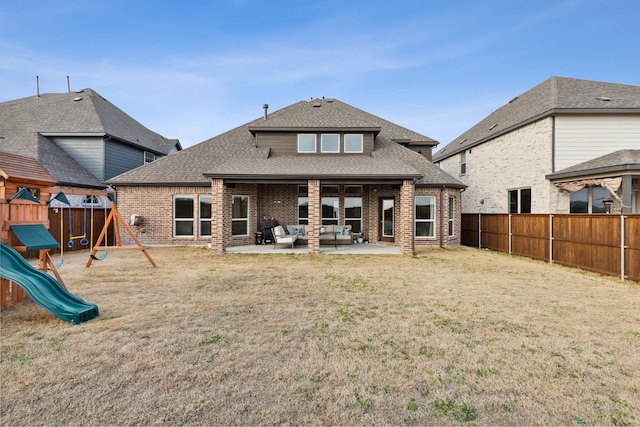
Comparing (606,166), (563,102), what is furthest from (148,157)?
(606,166)

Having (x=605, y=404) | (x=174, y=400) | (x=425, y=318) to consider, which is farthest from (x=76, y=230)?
(x=605, y=404)

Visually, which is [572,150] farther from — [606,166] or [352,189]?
[352,189]

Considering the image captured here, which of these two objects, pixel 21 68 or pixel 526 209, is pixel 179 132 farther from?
pixel 526 209

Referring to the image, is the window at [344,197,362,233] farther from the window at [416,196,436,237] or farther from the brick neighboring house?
the window at [416,196,436,237]

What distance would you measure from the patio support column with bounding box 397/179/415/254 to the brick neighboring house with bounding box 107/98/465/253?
25.5 inches

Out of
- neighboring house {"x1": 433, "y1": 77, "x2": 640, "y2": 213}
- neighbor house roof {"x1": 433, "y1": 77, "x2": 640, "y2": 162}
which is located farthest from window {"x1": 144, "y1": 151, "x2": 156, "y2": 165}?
neighboring house {"x1": 433, "y1": 77, "x2": 640, "y2": 213}

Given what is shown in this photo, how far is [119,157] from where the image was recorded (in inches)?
698

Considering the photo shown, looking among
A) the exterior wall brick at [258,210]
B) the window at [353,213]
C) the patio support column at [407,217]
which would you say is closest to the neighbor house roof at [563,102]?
the exterior wall brick at [258,210]

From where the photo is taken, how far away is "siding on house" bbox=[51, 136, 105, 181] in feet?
54.1

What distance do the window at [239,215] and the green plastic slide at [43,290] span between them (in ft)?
28.8

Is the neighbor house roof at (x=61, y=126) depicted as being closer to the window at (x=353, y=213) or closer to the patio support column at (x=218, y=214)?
the patio support column at (x=218, y=214)

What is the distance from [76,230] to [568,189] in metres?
22.1

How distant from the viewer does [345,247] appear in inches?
535

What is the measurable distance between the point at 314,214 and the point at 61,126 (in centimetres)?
1619
